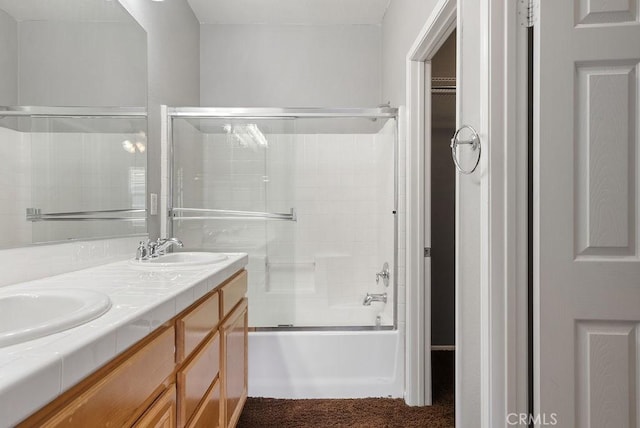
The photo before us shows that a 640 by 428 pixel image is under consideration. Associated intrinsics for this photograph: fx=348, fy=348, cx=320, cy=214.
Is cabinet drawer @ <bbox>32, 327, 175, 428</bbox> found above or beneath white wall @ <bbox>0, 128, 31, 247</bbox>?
beneath

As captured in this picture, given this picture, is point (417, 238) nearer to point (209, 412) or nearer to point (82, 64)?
point (209, 412)

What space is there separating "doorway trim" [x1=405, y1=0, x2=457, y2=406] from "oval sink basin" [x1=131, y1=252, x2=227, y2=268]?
1059 millimetres

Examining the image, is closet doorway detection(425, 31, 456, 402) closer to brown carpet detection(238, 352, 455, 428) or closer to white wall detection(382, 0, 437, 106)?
white wall detection(382, 0, 437, 106)

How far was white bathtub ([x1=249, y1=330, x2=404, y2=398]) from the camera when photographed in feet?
6.84

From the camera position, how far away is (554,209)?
1031 millimetres

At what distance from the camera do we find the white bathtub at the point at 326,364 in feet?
6.84

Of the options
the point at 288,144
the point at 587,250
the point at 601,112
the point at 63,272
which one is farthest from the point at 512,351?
the point at 288,144

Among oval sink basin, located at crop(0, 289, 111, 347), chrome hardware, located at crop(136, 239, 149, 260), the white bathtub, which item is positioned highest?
chrome hardware, located at crop(136, 239, 149, 260)

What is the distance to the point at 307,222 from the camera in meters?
2.64

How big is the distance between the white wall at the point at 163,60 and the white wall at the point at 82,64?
0.12m

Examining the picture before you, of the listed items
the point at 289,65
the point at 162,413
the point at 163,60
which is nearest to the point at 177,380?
the point at 162,413

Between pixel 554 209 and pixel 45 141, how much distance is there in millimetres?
1630

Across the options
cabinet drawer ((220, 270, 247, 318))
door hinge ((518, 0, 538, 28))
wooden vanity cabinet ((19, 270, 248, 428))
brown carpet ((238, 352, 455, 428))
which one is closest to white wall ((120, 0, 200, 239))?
cabinet drawer ((220, 270, 247, 318))

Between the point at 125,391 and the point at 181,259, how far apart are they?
1.23m
